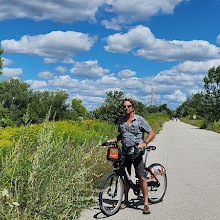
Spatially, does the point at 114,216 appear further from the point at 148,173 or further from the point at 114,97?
the point at 114,97

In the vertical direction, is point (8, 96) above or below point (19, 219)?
above

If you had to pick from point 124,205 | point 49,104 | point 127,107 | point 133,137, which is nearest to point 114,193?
point 124,205

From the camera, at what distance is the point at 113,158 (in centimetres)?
525

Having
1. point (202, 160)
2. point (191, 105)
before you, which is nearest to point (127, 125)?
point (202, 160)

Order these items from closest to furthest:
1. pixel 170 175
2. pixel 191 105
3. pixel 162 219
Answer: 1. pixel 162 219
2. pixel 170 175
3. pixel 191 105

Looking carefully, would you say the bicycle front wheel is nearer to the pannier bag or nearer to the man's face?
the pannier bag

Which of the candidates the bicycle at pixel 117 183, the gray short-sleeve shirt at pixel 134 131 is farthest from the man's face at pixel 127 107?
the bicycle at pixel 117 183

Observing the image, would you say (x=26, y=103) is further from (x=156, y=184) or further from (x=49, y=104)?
(x=156, y=184)

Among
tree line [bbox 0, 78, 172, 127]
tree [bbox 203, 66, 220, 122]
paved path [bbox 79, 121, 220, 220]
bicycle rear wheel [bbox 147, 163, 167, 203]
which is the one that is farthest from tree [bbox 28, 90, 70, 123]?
bicycle rear wheel [bbox 147, 163, 167, 203]

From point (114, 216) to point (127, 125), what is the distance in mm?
1540

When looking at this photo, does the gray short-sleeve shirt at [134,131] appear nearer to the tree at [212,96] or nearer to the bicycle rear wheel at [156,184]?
the bicycle rear wheel at [156,184]

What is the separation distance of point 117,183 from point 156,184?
0.99 m

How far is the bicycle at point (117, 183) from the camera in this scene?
5.23 metres

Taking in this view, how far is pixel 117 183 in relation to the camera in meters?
5.47
